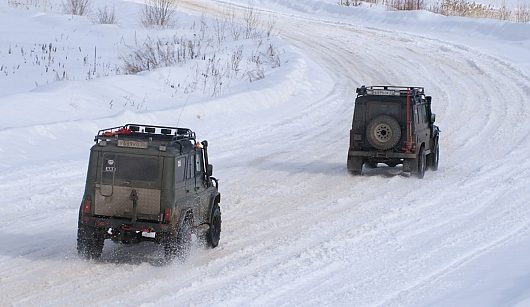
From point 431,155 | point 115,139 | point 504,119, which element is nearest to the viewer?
point 115,139

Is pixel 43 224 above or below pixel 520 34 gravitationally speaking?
below

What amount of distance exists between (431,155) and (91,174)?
9.75 metres

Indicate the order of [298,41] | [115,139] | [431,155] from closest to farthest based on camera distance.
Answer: [115,139], [431,155], [298,41]

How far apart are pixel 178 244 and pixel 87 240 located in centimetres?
109

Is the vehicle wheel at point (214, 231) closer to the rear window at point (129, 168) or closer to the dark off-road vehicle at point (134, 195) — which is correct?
the dark off-road vehicle at point (134, 195)

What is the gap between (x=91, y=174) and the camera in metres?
11.4

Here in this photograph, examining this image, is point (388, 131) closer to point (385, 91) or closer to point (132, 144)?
point (385, 91)

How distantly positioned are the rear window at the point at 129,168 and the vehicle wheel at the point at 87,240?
62 centimetres

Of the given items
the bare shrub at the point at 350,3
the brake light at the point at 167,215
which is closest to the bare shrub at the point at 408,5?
the bare shrub at the point at 350,3

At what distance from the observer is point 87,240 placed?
11.4 meters

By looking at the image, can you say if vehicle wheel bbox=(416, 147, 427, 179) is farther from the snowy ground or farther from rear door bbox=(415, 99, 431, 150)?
the snowy ground

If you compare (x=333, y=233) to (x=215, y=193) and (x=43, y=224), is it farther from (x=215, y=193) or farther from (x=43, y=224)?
(x=43, y=224)

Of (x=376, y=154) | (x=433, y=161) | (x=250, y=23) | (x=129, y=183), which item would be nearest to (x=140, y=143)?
(x=129, y=183)

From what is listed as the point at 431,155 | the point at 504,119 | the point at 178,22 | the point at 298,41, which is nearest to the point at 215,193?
the point at 431,155
